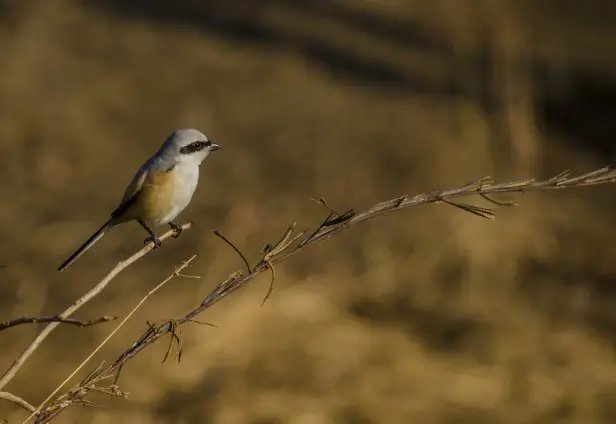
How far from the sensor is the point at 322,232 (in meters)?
1.58

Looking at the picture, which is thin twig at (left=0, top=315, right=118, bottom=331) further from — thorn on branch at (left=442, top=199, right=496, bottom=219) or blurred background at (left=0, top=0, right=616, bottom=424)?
blurred background at (left=0, top=0, right=616, bottom=424)

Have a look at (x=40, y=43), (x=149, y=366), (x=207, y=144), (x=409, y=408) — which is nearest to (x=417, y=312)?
(x=409, y=408)

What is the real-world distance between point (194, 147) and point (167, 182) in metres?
0.14

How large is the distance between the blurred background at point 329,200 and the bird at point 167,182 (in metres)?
1.32

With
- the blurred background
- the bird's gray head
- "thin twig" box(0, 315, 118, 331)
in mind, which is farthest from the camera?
the blurred background

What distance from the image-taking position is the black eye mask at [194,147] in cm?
273

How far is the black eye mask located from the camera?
2.73 m

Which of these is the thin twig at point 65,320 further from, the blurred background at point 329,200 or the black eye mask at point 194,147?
the blurred background at point 329,200

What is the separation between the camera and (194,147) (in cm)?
275

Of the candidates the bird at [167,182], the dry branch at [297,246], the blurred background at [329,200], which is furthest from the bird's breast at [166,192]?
the blurred background at [329,200]

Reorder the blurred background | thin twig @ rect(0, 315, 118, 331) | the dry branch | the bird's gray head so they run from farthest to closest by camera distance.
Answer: the blurred background
the bird's gray head
the dry branch
thin twig @ rect(0, 315, 118, 331)

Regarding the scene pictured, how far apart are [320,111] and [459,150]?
6.83 feet

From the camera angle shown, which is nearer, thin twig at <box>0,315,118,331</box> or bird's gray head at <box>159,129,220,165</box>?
thin twig at <box>0,315,118,331</box>

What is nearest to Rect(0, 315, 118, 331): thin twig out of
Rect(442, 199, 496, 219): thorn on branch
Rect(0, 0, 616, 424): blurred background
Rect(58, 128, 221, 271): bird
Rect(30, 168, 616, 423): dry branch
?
Rect(30, 168, 616, 423): dry branch
